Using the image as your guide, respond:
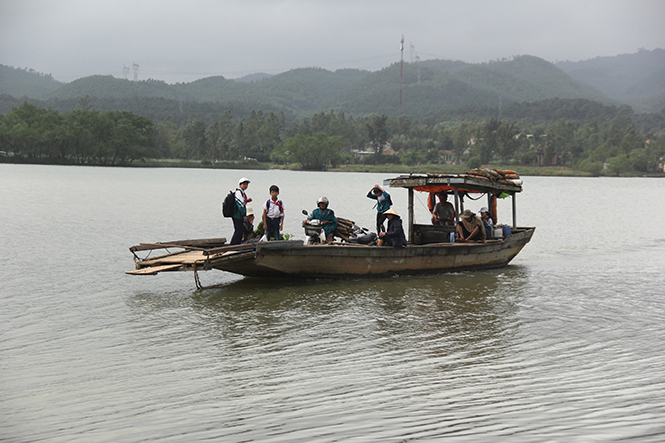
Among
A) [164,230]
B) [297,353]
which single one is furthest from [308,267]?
[164,230]

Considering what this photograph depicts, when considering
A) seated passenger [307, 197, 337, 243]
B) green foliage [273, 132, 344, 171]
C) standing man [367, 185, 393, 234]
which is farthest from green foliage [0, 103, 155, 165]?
standing man [367, 185, 393, 234]

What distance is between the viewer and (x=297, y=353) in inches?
326

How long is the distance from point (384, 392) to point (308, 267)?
608cm

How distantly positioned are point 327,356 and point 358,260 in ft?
16.5

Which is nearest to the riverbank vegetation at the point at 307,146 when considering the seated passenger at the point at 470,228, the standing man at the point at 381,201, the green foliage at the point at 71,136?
the green foliage at the point at 71,136

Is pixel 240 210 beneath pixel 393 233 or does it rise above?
above

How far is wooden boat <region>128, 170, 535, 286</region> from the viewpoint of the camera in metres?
11.9

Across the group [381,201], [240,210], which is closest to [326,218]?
[381,201]

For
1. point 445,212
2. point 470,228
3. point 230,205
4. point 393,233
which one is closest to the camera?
point 230,205

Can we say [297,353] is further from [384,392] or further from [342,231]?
[342,231]

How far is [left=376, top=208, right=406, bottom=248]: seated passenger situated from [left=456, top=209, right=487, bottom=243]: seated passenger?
2386mm

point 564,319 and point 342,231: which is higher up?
point 342,231

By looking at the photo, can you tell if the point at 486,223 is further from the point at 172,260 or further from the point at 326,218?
the point at 172,260

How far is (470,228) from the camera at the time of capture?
50.0 feet
